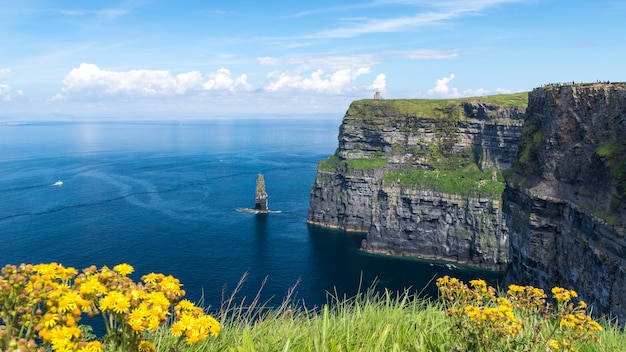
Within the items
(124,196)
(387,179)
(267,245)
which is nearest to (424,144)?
(387,179)

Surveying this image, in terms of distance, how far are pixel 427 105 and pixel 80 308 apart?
126 meters

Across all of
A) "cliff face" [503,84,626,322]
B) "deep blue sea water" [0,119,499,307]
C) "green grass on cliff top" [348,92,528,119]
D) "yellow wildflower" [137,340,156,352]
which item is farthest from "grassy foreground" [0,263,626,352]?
"green grass on cliff top" [348,92,528,119]

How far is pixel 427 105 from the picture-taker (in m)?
124

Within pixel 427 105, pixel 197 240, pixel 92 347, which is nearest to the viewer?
pixel 92 347

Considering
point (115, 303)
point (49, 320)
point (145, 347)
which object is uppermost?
point (115, 303)

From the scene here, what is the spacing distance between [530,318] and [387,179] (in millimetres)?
98954

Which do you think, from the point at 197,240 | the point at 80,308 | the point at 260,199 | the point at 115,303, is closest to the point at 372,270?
the point at 197,240

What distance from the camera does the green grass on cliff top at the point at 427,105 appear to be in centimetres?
11558

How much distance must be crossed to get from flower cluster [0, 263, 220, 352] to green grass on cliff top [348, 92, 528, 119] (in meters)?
115

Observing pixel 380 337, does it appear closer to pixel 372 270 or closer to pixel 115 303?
pixel 115 303

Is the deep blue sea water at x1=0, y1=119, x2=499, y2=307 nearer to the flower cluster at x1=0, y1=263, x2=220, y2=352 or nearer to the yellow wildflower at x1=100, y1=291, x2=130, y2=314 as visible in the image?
Answer: the flower cluster at x1=0, y1=263, x2=220, y2=352

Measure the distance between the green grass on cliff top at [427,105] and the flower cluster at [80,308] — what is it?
4509 inches

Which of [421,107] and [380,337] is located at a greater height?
[421,107]

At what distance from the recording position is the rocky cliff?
97.2 meters
